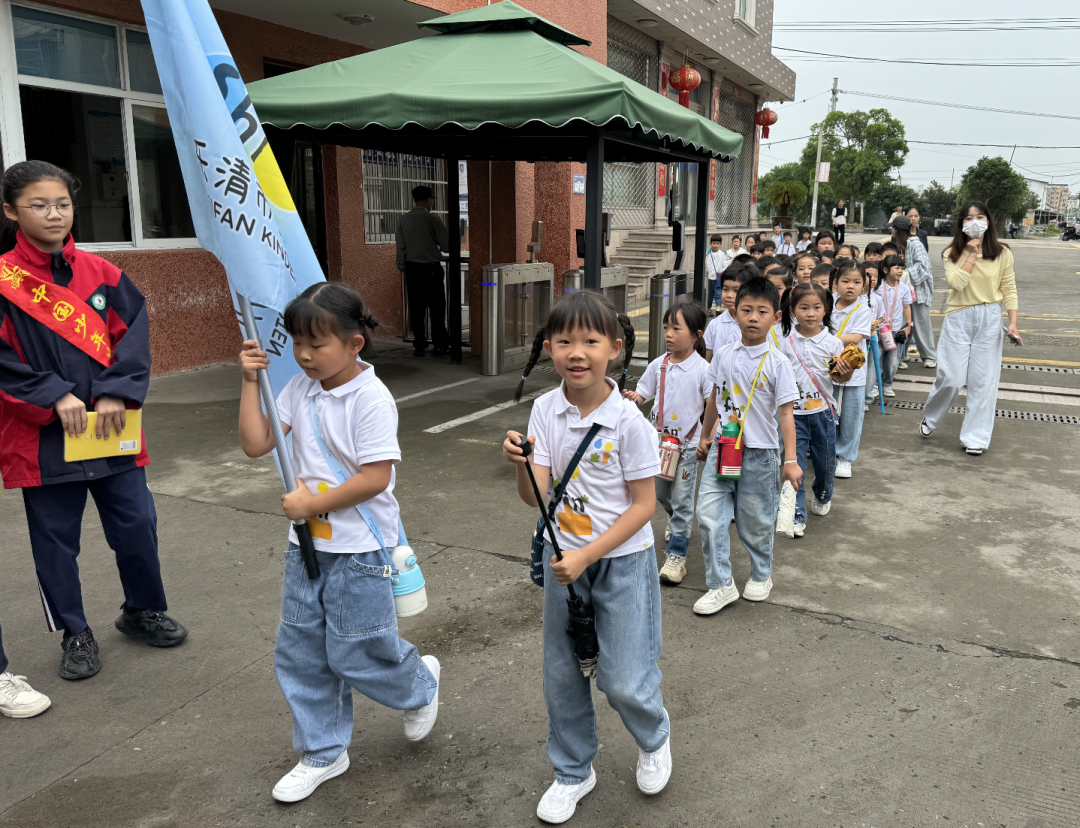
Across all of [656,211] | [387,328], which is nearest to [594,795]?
[387,328]

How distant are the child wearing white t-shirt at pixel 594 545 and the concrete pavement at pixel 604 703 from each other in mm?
211

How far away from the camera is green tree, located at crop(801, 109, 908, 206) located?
58.0m

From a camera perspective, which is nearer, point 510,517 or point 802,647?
point 802,647

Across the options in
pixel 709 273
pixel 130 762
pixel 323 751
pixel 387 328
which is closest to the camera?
pixel 323 751

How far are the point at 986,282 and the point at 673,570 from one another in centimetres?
383

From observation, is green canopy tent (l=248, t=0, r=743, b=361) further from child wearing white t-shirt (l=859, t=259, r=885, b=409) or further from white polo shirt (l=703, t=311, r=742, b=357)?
white polo shirt (l=703, t=311, r=742, b=357)

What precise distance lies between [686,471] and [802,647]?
962 mm

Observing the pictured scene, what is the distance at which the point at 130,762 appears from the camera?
8.95 ft

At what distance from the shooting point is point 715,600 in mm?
3740

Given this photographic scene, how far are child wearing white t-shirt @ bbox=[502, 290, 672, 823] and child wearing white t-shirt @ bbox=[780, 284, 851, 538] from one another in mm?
2395

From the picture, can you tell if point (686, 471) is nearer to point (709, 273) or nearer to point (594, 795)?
point (594, 795)

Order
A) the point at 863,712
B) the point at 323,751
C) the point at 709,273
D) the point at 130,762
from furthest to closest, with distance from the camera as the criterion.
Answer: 1. the point at 709,273
2. the point at 863,712
3. the point at 130,762
4. the point at 323,751

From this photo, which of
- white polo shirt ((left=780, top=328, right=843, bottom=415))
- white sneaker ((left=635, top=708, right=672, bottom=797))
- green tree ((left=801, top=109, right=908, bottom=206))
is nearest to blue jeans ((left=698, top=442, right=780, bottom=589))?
white polo shirt ((left=780, top=328, right=843, bottom=415))

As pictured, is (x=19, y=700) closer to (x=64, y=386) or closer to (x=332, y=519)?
(x=64, y=386)
